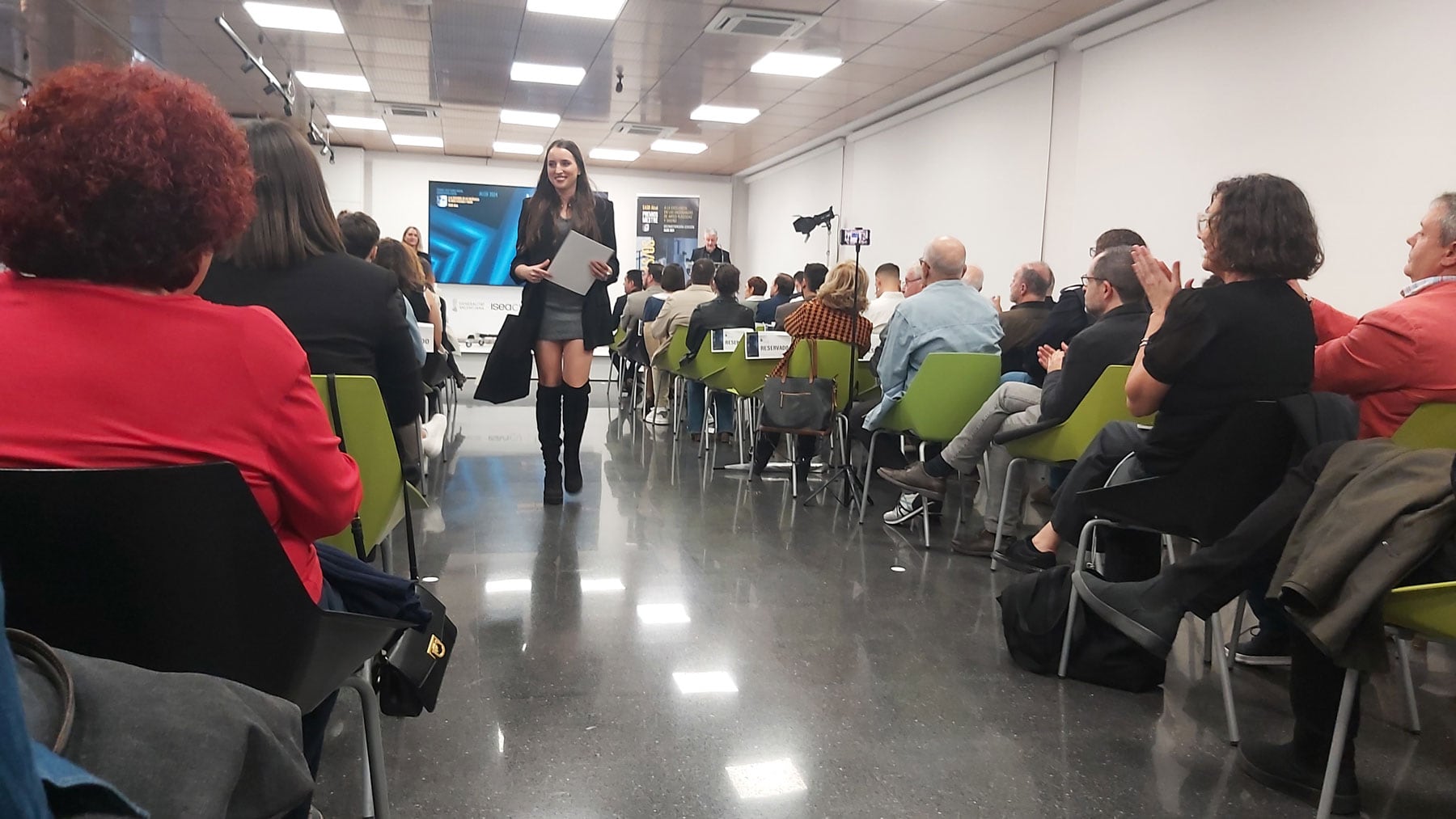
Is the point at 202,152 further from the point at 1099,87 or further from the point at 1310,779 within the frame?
the point at 1099,87

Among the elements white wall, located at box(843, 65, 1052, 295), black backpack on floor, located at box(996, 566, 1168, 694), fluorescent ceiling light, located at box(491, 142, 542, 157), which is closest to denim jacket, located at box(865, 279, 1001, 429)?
black backpack on floor, located at box(996, 566, 1168, 694)

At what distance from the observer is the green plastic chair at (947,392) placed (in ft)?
11.9

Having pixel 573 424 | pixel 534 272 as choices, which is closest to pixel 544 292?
pixel 534 272

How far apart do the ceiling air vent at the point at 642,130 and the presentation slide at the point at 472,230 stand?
288 centimetres

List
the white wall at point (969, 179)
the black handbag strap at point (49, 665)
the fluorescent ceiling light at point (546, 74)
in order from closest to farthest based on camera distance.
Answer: the black handbag strap at point (49, 665)
the white wall at point (969, 179)
the fluorescent ceiling light at point (546, 74)

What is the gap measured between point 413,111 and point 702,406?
6.27m

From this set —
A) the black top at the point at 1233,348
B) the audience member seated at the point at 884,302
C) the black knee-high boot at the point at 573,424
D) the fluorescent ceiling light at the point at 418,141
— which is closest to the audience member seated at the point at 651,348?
the audience member seated at the point at 884,302

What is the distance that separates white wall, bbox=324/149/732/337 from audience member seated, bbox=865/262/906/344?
26.2ft

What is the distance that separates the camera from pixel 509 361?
3941mm

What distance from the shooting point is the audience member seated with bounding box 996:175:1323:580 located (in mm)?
2066

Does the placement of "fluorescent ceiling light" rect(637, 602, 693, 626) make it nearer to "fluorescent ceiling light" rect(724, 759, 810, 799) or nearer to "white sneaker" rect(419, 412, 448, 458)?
"fluorescent ceiling light" rect(724, 759, 810, 799)

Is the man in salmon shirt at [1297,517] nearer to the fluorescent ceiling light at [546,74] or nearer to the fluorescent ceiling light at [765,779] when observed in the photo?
the fluorescent ceiling light at [765,779]

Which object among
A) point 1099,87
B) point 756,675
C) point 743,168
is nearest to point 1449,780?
point 756,675

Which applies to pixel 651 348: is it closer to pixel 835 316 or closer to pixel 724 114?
pixel 835 316
